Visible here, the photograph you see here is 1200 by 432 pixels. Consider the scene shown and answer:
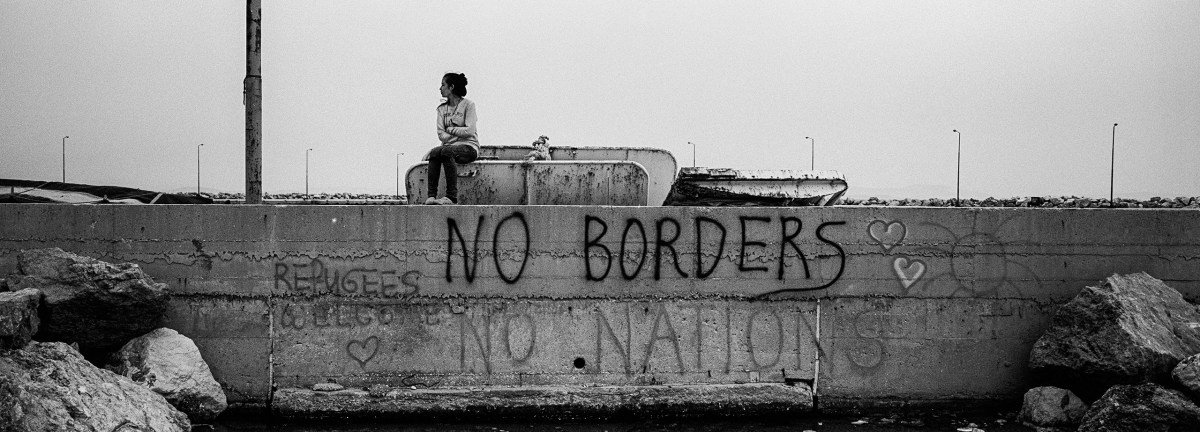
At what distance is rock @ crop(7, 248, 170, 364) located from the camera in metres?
6.82

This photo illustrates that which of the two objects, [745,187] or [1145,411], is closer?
[1145,411]

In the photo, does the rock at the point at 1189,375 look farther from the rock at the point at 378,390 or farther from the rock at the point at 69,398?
the rock at the point at 69,398

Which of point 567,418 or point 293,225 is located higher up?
point 293,225

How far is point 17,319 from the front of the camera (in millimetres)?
6180

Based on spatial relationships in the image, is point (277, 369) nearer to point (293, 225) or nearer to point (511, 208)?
point (293, 225)

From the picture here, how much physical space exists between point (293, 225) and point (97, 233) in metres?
1.58

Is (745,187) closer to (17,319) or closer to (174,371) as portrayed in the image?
(174,371)

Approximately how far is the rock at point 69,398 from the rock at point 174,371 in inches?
11.2

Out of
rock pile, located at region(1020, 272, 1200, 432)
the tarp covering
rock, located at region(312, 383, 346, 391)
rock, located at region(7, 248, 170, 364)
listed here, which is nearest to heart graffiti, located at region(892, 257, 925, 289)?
rock pile, located at region(1020, 272, 1200, 432)

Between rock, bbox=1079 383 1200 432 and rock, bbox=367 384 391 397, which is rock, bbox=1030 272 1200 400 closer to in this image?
rock, bbox=1079 383 1200 432

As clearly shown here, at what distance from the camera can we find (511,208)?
24.7 feet

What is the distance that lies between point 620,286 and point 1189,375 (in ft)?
14.5

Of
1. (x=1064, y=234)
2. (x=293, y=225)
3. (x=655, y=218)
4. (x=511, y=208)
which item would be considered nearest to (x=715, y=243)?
(x=655, y=218)

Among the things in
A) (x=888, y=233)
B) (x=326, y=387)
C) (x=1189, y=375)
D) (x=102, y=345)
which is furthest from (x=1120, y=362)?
(x=102, y=345)
